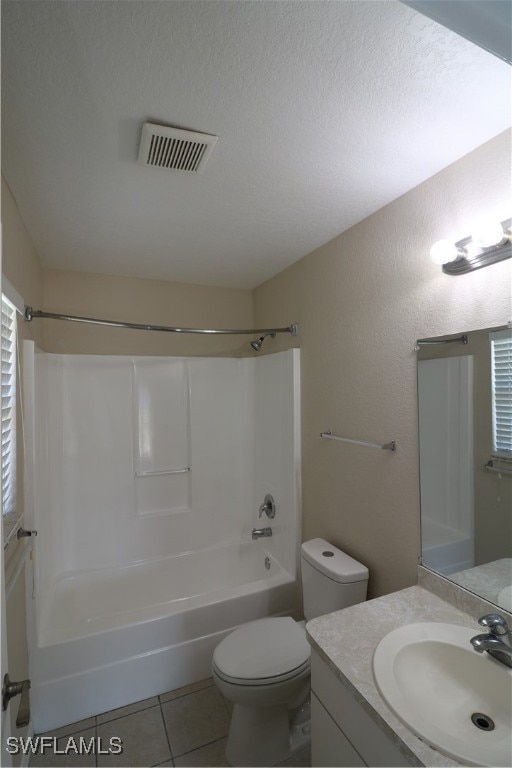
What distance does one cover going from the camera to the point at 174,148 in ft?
4.10

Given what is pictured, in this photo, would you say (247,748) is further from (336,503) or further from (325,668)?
(336,503)

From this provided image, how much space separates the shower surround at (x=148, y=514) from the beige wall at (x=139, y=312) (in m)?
0.12

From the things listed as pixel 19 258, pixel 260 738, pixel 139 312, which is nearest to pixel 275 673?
pixel 260 738

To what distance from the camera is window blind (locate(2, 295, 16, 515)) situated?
151cm

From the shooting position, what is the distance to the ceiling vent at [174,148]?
117cm

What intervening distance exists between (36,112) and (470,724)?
2075 millimetres

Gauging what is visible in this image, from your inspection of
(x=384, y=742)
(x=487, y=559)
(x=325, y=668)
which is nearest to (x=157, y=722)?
(x=325, y=668)

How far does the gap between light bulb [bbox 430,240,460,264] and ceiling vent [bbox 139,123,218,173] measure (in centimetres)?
84

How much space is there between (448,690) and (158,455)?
217 cm

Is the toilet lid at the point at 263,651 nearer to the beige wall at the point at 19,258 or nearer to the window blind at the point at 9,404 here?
the window blind at the point at 9,404

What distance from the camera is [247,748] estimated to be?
1.59 meters

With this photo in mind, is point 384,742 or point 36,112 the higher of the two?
point 36,112

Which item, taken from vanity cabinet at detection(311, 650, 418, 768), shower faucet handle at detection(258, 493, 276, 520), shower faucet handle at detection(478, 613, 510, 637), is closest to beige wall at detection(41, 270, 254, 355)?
shower faucet handle at detection(258, 493, 276, 520)

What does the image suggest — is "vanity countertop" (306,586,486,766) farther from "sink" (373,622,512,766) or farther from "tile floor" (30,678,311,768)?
"tile floor" (30,678,311,768)
